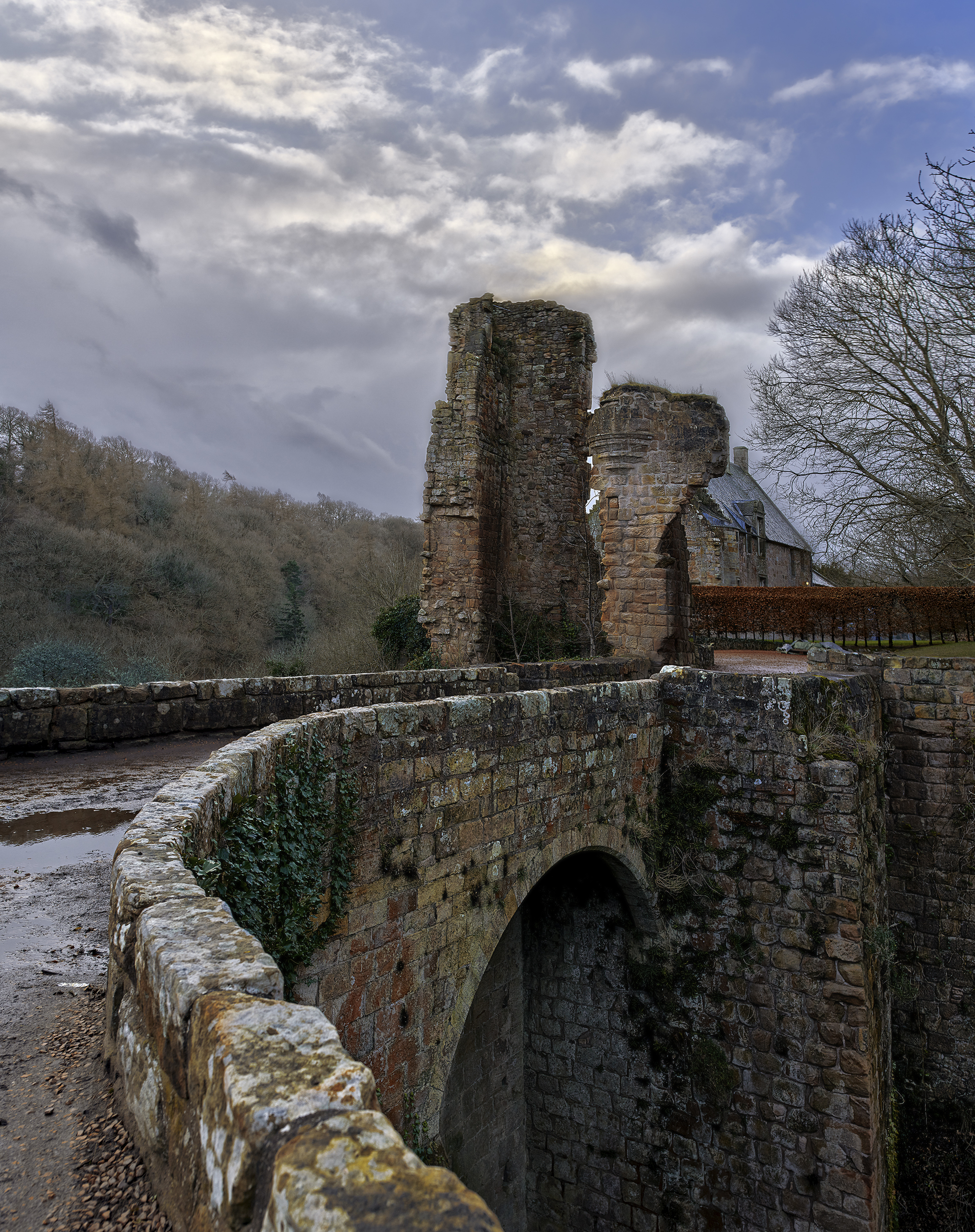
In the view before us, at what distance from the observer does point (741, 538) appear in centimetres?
3428

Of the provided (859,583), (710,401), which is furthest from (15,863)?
(859,583)

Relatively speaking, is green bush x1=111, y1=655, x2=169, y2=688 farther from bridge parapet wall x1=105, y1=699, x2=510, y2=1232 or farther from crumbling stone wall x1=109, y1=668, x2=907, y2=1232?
bridge parapet wall x1=105, y1=699, x2=510, y2=1232

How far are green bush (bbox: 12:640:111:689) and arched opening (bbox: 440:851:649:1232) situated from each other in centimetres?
1400

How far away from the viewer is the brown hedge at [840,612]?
16.6 m

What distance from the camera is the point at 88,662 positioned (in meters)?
18.7

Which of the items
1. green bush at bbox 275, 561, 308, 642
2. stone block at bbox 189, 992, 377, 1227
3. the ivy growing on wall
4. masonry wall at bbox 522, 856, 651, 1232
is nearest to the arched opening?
masonry wall at bbox 522, 856, 651, 1232

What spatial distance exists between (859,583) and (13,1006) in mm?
20875

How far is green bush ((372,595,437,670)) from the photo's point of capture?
59.7 ft

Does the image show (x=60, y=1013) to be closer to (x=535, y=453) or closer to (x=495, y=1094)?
(x=495, y=1094)

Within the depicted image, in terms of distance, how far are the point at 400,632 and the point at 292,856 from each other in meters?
15.2

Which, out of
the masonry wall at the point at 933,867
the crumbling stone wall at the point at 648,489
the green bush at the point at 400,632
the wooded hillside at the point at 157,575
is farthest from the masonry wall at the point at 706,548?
the masonry wall at the point at 933,867

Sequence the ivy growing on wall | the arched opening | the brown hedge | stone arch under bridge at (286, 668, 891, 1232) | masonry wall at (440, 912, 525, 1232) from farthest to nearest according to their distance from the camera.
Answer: the brown hedge < the arched opening < masonry wall at (440, 912, 525, 1232) < stone arch under bridge at (286, 668, 891, 1232) < the ivy growing on wall

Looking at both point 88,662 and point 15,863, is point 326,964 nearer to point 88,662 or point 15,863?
point 15,863

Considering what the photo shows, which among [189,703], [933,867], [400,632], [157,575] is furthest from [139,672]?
[933,867]
